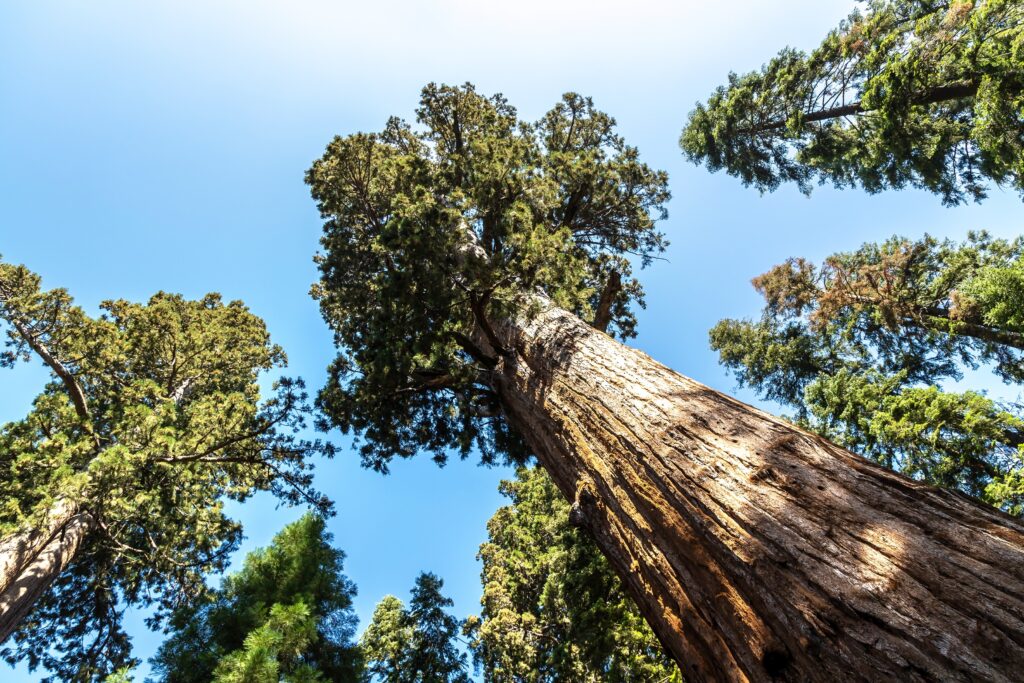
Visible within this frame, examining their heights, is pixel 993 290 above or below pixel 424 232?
below

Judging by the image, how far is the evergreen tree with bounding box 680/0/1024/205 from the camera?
8.73 metres

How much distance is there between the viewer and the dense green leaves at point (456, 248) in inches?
231

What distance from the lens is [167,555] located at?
9148 mm

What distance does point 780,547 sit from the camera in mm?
2072

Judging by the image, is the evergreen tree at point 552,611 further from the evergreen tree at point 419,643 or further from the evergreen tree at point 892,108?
the evergreen tree at point 892,108

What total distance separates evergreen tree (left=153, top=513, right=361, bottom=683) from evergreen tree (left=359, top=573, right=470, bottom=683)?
→ 8.24ft

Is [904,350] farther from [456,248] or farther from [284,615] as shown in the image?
[284,615]

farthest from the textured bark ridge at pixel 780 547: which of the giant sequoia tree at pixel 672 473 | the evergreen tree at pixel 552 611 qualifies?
the evergreen tree at pixel 552 611

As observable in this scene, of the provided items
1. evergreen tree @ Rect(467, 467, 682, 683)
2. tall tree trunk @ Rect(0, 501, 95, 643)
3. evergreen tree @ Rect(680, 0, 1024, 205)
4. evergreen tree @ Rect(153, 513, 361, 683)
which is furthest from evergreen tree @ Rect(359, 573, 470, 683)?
evergreen tree @ Rect(680, 0, 1024, 205)

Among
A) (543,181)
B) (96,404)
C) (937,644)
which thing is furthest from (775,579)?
(96,404)

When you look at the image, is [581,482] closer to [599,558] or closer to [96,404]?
[599,558]

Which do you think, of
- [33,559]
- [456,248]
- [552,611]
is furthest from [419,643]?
[456,248]

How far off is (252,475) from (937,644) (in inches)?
387

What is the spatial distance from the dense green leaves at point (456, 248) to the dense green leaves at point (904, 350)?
17.2ft
